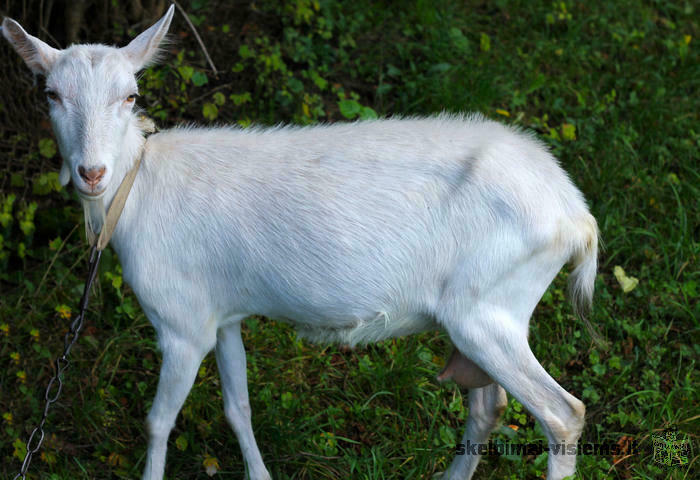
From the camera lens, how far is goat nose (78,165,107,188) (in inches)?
110

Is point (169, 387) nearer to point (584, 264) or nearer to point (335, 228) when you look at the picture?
point (335, 228)

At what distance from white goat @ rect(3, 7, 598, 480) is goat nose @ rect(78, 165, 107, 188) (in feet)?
0.04

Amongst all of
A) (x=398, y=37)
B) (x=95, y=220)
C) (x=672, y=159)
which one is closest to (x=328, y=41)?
(x=398, y=37)

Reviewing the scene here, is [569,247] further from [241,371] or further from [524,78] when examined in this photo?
[524,78]

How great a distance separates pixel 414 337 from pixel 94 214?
1.77 meters

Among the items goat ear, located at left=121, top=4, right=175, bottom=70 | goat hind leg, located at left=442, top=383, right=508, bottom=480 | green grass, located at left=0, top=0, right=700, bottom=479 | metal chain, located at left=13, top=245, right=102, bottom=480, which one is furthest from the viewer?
green grass, located at left=0, top=0, right=700, bottom=479

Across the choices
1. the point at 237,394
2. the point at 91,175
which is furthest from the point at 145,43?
the point at 237,394

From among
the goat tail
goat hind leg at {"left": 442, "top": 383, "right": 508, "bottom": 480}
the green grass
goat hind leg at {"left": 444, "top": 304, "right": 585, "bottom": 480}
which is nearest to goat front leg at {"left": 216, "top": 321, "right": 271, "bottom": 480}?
the green grass

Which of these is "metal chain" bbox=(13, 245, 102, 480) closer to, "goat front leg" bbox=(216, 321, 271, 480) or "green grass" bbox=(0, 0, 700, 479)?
"goat front leg" bbox=(216, 321, 271, 480)

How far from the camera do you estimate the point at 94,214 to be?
3.20 m

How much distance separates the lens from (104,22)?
507 centimetres

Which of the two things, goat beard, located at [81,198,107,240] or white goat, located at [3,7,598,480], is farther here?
goat beard, located at [81,198,107,240]

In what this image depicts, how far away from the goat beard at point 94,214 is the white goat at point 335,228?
16 mm

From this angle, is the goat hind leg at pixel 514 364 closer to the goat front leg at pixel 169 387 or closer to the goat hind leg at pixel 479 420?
the goat hind leg at pixel 479 420
